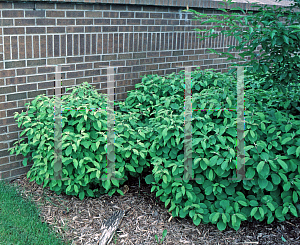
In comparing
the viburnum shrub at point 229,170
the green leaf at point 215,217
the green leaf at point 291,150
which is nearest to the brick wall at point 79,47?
the viburnum shrub at point 229,170

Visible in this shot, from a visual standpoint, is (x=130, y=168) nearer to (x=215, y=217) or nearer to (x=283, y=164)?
(x=215, y=217)

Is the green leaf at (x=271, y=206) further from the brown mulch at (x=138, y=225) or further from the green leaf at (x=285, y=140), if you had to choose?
the green leaf at (x=285, y=140)

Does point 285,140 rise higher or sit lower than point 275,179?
higher

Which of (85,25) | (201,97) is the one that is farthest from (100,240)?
(85,25)

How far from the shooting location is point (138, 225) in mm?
3283

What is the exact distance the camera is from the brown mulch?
10.3ft

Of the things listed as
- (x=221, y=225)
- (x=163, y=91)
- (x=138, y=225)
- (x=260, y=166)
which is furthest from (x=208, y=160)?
(x=163, y=91)

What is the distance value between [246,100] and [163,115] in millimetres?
912

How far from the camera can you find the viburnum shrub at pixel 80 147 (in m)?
3.38

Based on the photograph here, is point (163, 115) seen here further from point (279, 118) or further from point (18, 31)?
point (18, 31)

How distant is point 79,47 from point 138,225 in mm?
2273

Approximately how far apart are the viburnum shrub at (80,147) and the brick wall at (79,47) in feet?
0.92

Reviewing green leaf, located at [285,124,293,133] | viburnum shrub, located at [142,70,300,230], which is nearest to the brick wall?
viburnum shrub, located at [142,70,300,230]

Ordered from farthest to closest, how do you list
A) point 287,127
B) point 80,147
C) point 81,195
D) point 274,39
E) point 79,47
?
point 79,47, point 81,195, point 80,147, point 287,127, point 274,39
